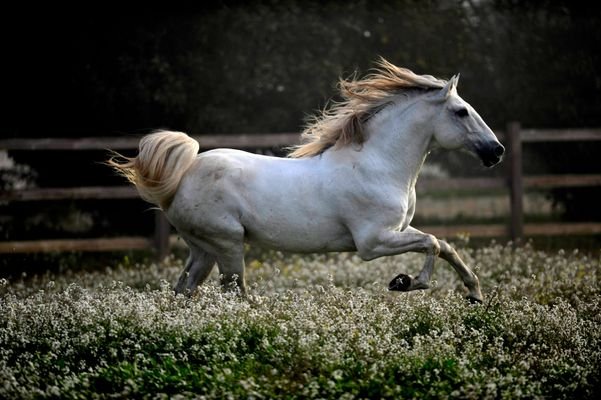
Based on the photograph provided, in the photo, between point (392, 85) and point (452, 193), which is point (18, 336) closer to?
point (392, 85)

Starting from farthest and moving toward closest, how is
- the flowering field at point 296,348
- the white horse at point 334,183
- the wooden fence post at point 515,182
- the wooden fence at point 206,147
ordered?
the wooden fence post at point 515,182 → the wooden fence at point 206,147 → the white horse at point 334,183 → the flowering field at point 296,348

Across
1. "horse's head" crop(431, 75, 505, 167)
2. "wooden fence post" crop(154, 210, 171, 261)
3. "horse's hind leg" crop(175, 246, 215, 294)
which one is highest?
"horse's head" crop(431, 75, 505, 167)

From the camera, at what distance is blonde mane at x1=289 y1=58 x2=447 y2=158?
800cm

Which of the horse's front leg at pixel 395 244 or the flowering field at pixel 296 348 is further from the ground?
the horse's front leg at pixel 395 244

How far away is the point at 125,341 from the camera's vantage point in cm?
635

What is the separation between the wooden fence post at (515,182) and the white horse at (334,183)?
643cm

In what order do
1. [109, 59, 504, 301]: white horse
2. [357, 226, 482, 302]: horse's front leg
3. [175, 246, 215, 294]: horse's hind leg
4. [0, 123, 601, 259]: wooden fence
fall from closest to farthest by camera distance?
[357, 226, 482, 302]: horse's front leg
[109, 59, 504, 301]: white horse
[175, 246, 215, 294]: horse's hind leg
[0, 123, 601, 259]: wooden fence

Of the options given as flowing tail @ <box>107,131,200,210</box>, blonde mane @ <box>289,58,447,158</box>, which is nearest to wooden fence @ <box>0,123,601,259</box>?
flowing tail @ <box>107,131,200,210</box>

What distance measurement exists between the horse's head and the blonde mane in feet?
0.46

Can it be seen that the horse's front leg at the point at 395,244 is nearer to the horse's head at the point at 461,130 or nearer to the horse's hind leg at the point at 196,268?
the horse's head at the point at 461,130

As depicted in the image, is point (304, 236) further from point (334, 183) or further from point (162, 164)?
point (162, 164)

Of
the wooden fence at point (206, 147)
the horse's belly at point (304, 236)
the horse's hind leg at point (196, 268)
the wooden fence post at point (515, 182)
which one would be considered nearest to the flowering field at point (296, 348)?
the horse's hind leg at point (196, 268)

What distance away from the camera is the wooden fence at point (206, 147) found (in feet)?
42.7

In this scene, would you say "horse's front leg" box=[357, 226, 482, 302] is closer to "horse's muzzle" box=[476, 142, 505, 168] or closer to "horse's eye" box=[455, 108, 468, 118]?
"horse's muzzle" box=[476, 142, 505, 168]
